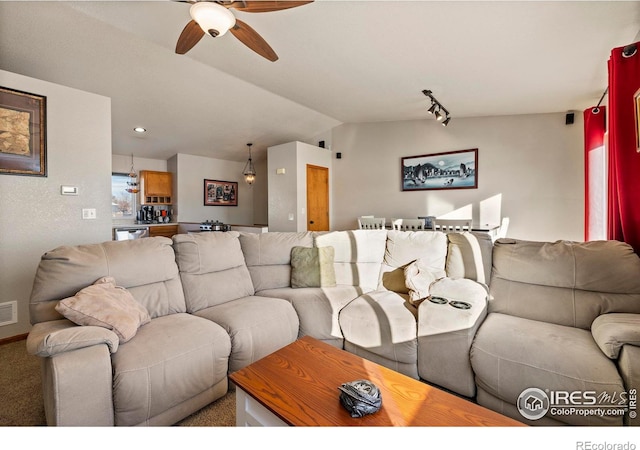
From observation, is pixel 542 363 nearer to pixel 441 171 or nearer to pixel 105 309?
pixel 105 309

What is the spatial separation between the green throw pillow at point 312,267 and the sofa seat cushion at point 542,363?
4.36 feet

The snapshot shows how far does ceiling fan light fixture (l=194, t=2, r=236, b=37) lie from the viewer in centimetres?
164

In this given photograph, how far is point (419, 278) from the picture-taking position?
2.32 m

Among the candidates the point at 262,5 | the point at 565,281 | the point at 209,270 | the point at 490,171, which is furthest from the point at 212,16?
the point at 490,171

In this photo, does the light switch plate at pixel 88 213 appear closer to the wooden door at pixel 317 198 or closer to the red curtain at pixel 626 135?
the wooden door at pixel 317 198

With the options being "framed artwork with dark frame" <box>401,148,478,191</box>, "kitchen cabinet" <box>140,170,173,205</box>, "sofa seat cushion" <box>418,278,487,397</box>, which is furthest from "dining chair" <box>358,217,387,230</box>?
"kitchen cabinet" <box>140,170,173,205</box>

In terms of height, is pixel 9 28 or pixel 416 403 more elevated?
pixel 9 28

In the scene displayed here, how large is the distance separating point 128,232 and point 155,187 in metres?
1.60

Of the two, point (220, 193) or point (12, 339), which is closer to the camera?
point (12, 339)

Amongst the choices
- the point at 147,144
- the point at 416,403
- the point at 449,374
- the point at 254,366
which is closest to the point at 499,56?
the point at 449,374

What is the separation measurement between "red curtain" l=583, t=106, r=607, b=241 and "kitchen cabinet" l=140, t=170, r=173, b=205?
7489mm
